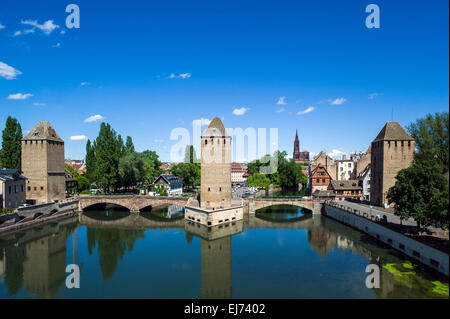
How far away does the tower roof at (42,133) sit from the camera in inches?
1500

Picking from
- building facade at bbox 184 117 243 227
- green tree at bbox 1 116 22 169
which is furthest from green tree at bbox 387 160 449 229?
green tree at bbox 1 116 22 169

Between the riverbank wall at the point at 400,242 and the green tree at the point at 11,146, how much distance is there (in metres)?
47.8

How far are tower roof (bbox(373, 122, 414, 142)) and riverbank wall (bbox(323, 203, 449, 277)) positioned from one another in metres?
11.4

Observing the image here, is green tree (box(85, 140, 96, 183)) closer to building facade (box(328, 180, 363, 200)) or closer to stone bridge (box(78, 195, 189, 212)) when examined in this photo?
stone bridge (box(78, 195, 189, 212))

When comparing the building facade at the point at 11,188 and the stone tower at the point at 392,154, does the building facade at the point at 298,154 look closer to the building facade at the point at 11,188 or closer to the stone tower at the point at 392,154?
the stone tower at the point at 392,154

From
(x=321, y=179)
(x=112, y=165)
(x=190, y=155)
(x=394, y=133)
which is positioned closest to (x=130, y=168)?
(x=112, y=165)

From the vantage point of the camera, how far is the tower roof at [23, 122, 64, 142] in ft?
125

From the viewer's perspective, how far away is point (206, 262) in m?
23.0

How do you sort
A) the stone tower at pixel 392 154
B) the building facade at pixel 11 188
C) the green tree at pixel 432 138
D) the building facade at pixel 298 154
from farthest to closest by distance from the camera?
the building facade at pixel 298 154 < the stone tower at pixel 392 154 < the building facade at pixel 11 188 < the green tree at pixel 432 138

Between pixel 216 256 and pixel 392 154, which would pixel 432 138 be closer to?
pixel 392 154

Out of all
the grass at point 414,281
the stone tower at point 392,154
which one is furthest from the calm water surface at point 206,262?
the stone tower at point 392,154
